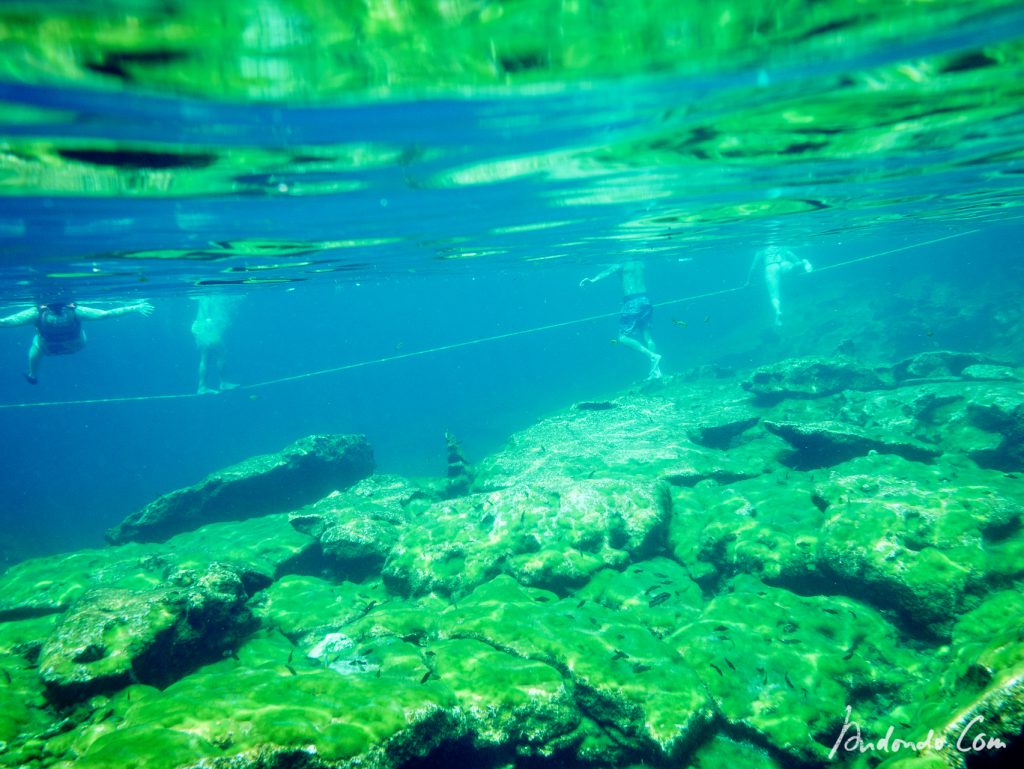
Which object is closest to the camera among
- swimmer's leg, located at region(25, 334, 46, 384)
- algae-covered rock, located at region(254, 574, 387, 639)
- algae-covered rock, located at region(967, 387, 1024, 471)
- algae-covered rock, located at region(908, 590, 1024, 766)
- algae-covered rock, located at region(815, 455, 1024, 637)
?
algae-covered rock, located at region(908, 590, 1024, 766)

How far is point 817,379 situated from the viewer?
70.4ft

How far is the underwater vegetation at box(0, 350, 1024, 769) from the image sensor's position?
500 cm

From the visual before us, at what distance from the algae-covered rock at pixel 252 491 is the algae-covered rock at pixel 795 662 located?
16.2 metres

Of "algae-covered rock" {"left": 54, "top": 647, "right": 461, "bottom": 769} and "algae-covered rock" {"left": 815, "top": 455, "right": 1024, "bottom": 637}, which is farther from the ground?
"algae-covered rock" {"left": 54, "top": 647, "right": 461, "bottom": 769}

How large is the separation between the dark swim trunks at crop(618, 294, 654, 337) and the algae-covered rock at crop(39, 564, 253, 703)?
74.4ft

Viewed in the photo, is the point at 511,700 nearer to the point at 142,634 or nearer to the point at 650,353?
the point at 142,634

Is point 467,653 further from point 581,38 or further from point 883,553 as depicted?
point 581,38

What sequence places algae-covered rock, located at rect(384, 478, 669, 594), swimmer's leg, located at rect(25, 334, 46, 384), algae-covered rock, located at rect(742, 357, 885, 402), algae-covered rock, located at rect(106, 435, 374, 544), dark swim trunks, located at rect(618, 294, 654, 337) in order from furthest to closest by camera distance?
dark swim trunks, located at rect(618, 294, 654, 337)
algae-covered rock, located at rect(742, 357, 885, 402)
swimmer's leg, located at rect(25, 334, 46, 384)
algae-covered rock, located at rect(106, 435, 374, 544)
algae-covered rock, located at rect(384, 478, 669, 594)

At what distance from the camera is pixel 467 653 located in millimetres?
6883

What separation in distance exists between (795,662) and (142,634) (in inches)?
365

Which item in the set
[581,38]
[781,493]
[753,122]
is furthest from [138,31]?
[781,493]

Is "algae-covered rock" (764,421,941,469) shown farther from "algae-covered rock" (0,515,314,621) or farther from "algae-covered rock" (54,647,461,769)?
"algae-covered rock" (0,515,314,621)

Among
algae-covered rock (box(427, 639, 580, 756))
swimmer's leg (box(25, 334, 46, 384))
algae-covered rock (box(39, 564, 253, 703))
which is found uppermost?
swimmer's leg (box(25, 334, 46, 384))

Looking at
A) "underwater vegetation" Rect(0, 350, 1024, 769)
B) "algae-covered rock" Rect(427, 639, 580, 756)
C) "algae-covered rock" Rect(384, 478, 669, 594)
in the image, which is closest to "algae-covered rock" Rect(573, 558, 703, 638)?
"underwater vegetation" Rect(0, 350, 1024, 769)
